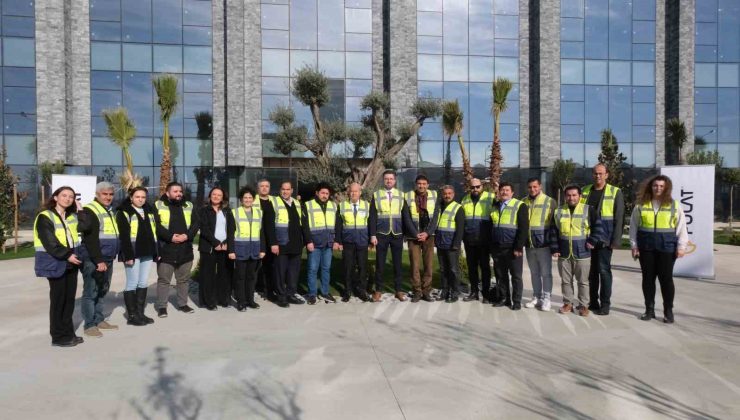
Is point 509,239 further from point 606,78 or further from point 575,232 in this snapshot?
point 606,78

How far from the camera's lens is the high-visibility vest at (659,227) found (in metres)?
6.41

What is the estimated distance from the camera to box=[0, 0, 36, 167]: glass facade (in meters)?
24.4

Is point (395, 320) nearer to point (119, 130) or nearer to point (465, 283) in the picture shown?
point (465, 283)

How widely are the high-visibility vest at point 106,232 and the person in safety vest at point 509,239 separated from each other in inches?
198

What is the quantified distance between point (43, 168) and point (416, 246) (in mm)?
22131

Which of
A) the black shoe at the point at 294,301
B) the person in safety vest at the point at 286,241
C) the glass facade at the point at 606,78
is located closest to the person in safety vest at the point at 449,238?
the person in safety vest at the point at 286,241

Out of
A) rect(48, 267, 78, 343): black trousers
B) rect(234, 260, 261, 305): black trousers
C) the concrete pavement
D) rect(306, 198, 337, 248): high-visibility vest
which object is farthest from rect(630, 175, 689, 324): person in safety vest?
rect(48, 267, 78, 343): black trousers

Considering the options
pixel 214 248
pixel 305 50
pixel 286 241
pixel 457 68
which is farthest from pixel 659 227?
pixel 305 50

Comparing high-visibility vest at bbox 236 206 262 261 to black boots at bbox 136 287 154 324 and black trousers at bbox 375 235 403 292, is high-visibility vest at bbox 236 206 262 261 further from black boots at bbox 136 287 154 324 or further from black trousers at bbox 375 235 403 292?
black trousers at bbox 375 235 403 292

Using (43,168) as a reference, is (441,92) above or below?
above

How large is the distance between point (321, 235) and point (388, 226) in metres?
1.03

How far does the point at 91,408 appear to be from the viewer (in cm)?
382

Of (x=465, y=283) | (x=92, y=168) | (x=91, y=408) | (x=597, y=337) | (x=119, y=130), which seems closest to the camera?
(x=91, y=408)

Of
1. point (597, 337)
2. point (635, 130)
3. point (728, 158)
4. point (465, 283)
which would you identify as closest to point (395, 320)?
point (597, 337)
